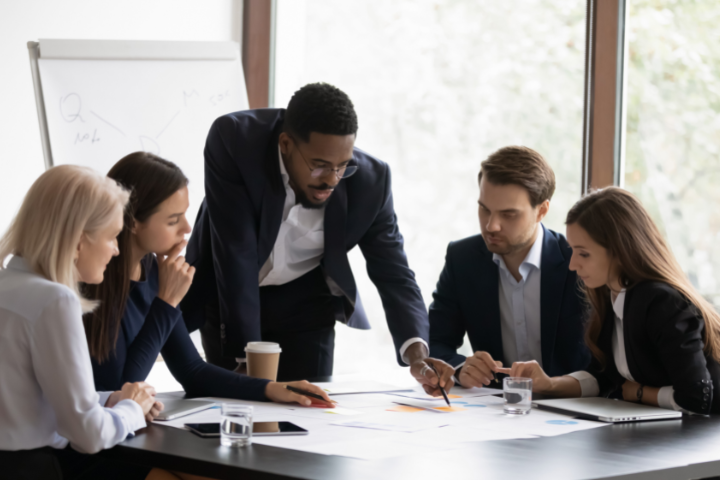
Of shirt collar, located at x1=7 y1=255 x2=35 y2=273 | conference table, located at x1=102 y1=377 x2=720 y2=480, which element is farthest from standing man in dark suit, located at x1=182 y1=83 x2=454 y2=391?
shirt collar, located at x1=7 y1=255 x2=35 y2=273

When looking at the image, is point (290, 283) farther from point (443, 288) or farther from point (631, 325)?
point (631, 325)

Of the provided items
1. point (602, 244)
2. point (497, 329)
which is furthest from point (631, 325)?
point (497, 329)

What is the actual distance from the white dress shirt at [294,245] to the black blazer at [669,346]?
65 cm

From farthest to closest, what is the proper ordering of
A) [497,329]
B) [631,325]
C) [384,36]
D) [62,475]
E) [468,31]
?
[384,36] < [468,31] < [497,329] < [631,325] < [62,475]

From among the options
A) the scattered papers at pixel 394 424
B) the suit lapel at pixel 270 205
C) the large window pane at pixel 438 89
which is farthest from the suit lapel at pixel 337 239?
the large window pane at pixel 438 89

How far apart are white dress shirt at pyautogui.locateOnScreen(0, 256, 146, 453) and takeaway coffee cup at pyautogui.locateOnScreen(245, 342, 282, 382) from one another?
61cm

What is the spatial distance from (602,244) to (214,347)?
1.26m

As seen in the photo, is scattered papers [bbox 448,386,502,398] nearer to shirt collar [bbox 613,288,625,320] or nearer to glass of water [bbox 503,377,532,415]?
glass of water [bbox 503,377,532,415]

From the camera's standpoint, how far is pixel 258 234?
228cm

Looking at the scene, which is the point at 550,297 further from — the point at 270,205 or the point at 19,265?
the point at 19,265

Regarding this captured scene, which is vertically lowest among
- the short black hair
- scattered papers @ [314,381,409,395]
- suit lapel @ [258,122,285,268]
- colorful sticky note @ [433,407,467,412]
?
scattered papers @ [314,381,409,395]

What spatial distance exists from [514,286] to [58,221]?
1.45 metres

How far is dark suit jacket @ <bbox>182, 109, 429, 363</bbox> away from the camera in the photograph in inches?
86.0

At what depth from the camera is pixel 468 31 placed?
382 cm
